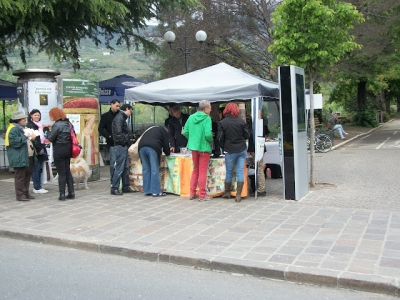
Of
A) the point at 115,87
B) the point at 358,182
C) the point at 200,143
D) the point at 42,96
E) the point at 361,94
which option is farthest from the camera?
the point at 361,94

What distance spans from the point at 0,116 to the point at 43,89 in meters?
11.6

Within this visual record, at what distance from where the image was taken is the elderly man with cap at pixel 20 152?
826 cm

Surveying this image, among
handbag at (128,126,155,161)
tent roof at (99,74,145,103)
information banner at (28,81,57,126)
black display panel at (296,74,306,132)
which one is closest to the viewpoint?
black display panel at (296,74,306,132)

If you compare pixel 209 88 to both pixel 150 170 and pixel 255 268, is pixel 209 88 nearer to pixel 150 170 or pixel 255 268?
pixel 150 170

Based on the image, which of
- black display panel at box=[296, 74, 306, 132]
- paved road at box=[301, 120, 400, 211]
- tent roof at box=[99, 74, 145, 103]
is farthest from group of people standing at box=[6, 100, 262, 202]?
tent roof at box=[99, 74, 145, 103]

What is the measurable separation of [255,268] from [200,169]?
147 inches

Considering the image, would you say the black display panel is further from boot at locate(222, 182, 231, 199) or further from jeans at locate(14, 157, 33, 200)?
jeans at locate(14, 157, 33, 200)

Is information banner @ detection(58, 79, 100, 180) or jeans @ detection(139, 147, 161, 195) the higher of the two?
information banner @ detection(58, 79, 100, 180)

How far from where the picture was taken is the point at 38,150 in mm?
8977

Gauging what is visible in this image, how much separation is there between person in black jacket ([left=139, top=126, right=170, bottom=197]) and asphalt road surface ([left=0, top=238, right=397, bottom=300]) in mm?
3399

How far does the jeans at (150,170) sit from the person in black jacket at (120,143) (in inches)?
18.0

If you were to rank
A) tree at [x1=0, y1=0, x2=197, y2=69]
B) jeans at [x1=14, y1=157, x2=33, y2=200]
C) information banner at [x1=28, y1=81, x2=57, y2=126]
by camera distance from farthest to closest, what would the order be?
tree at [x1=0, y1=0, x2=197, y2=69] → information banner at [x1=28, y1=81, x2=57, y2=126] → jeans at [x1=14, y1=157, x2=33, y2=200]

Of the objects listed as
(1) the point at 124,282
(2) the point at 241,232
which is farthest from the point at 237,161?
(1) the point at 124,282

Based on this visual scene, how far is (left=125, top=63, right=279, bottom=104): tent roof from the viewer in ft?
27.4
